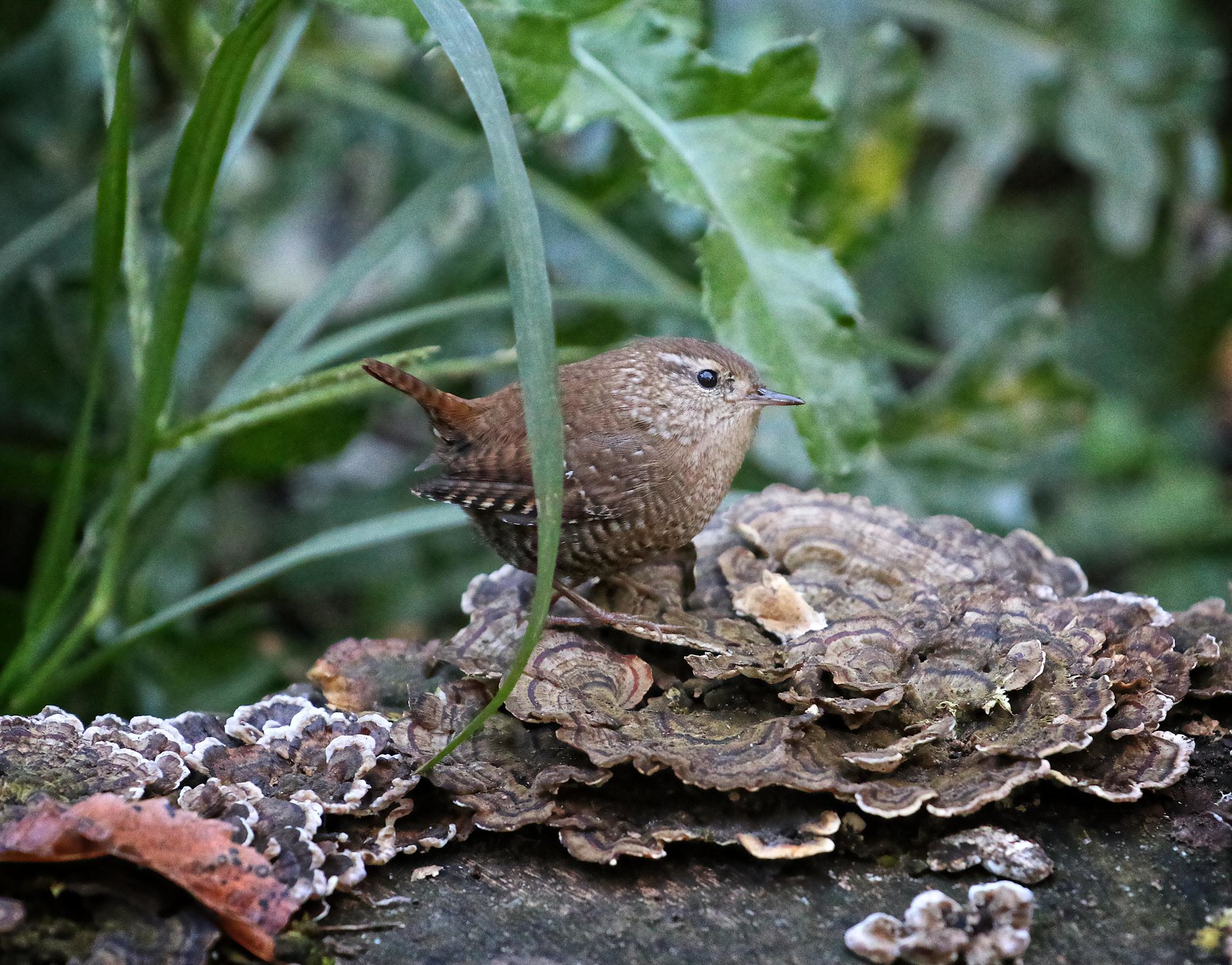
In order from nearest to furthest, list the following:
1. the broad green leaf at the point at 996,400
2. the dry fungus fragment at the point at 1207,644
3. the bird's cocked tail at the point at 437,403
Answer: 1. the dry fungus fragment at the point at 1207,644
2. the bird's cocked tail at the point at 437,403
3. the broad green leaf at the point at 996,400

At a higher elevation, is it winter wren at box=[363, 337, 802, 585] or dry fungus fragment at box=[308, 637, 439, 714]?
winter wren at box=[363, 337, 802, 585]

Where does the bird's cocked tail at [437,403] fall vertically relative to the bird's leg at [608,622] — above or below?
above

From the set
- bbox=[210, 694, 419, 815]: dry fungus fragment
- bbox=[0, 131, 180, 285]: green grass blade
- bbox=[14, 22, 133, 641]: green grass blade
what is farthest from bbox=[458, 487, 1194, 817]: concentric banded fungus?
bbox=[0, 131, 180, 285]: green grass blade

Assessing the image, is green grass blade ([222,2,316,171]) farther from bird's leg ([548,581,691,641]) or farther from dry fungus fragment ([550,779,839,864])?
dry fungus fragment ([550,779,839,864])

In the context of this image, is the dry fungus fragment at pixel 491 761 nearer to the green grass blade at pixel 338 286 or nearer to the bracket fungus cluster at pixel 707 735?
the bracket fungus cluster at pixel 707 735

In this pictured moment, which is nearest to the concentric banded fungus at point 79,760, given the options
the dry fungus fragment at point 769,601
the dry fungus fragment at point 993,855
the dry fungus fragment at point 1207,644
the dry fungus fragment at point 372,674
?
the dry fungus fragment at point 372,674

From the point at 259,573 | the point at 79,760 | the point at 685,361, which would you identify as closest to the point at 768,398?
the point at 685,361
